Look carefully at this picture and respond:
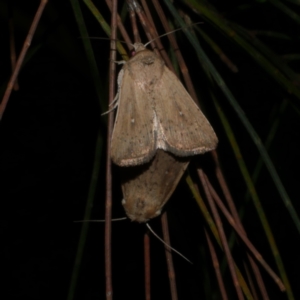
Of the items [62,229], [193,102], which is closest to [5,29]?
[62,229]

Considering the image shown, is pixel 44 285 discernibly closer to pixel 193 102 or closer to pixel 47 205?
pixel 47 205

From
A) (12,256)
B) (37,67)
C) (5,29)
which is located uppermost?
(5,29)

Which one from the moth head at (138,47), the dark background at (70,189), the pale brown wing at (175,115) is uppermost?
the moth head at (138,47)

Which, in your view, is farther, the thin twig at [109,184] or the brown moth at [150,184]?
the brown moth at [150,184]

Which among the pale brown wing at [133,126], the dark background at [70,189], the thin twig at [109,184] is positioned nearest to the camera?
the thin twig at [109,184]

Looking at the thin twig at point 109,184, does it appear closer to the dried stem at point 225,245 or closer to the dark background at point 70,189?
the dried stem at point 225,245

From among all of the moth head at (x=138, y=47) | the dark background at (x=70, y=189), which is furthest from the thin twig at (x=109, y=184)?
the dark background at (x=70, y=189)
